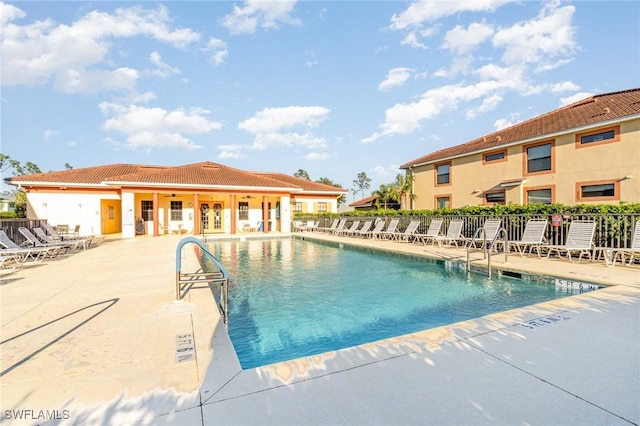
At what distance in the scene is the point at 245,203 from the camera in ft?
80.0

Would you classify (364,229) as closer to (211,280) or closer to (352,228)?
(352,228)

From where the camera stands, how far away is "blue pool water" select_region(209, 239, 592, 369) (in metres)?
4.43

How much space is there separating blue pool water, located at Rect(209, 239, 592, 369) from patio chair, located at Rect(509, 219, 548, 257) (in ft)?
9.09

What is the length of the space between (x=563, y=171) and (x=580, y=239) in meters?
8.68

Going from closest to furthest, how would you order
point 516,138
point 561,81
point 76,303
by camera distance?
point 76,303, point 516,138, point 561,81

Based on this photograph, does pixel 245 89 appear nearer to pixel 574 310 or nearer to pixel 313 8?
pixel 313 8

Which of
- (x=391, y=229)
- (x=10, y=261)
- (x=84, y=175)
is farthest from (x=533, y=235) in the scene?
(x=84, y=175)

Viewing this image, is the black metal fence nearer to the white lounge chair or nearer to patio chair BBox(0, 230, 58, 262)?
the white lounge chair

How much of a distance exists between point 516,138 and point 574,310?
1565 centimetres

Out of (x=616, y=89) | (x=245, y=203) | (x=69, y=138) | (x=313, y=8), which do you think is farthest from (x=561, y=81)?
(x=69, y=138)

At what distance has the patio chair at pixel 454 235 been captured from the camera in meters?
11.8

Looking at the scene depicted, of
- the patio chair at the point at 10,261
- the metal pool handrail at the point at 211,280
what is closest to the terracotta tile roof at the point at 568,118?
the metal pool handrail at the point at 211,280

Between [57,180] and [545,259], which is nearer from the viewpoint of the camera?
[545,259]

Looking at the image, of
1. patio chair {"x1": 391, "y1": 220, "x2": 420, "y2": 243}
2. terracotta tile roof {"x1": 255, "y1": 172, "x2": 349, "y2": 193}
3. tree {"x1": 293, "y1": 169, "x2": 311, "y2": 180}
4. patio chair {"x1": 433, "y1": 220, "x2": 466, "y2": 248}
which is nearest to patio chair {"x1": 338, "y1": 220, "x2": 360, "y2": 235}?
patio chair {"x1": 391, "y1": 220, "x2": 420, "y2": 243}
